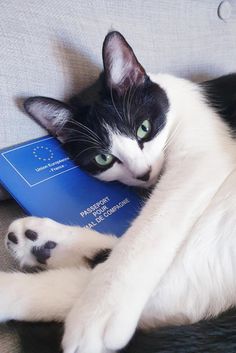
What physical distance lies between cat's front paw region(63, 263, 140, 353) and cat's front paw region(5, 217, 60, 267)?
20 centimetres

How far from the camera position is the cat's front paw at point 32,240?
0.84m

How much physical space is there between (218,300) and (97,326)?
0.76 feet

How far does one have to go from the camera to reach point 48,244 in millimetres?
845

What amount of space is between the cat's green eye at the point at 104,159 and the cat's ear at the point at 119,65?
0.55 feet

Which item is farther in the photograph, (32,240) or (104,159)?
(104,159)

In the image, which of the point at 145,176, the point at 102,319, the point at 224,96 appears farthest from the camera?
the point at 224,96

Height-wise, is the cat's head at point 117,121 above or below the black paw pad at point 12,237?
above

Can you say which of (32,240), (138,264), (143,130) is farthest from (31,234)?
(143,130)

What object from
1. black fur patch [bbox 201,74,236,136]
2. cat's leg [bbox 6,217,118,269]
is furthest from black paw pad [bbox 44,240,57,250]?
black fur patch [bbox 201,74,236,136]

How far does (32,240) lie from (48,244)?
0.11 feet

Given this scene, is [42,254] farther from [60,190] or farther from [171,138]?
[171,138]

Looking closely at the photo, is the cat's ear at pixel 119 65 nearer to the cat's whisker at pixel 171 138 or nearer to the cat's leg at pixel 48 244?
the cat's whisker at pixel 171 138

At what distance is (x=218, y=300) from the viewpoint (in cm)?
71

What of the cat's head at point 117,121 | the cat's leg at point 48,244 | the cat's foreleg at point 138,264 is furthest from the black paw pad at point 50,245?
the cat's head at point 117,121
